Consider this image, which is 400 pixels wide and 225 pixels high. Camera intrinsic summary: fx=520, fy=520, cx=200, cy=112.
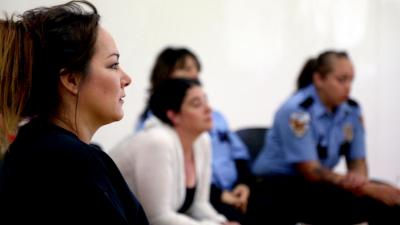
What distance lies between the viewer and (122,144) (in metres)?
1.42

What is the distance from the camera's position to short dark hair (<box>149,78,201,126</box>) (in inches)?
64.8

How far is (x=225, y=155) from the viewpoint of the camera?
2166 millimetres

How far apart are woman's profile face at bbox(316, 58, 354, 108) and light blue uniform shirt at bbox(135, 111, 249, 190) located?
404 millimetres

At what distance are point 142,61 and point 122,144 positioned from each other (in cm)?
77

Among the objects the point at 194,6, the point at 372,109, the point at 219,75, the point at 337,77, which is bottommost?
the point at 372,109

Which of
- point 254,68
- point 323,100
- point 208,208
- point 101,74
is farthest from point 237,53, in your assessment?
point 101,74

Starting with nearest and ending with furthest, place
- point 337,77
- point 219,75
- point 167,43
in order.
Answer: point 337,77 < point 167,43 < point 219,75

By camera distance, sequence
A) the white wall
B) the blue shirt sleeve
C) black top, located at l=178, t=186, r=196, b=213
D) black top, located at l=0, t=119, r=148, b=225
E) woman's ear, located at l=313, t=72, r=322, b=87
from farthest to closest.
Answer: the white wall < the blue shirt sleeve < woman's ear, located at l=313, t=72, r=322, b=87 < black top, located at l=178, t=186, r=196, b=213 < black top, located at l=0, t=119, r=148, b=225

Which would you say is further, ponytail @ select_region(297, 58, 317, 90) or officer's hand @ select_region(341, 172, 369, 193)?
ponytail @ select_region(297, 58, 317, 90)

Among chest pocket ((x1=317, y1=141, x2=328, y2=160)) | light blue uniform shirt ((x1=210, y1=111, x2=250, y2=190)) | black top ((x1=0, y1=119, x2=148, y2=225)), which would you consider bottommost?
light blue uniform shirt ((x1=210, y1=111, x2=250, y2=190))

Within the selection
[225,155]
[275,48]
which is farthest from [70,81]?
[275,48]

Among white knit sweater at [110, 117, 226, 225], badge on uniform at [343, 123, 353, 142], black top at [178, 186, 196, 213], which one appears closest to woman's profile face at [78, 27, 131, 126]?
white knit sweater at [110, 117, 226, 225]

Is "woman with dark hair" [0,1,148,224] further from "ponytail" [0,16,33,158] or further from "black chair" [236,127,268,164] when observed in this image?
"black chair" [236,127,268,164]

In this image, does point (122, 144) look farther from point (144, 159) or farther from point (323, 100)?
point (323, 100)
